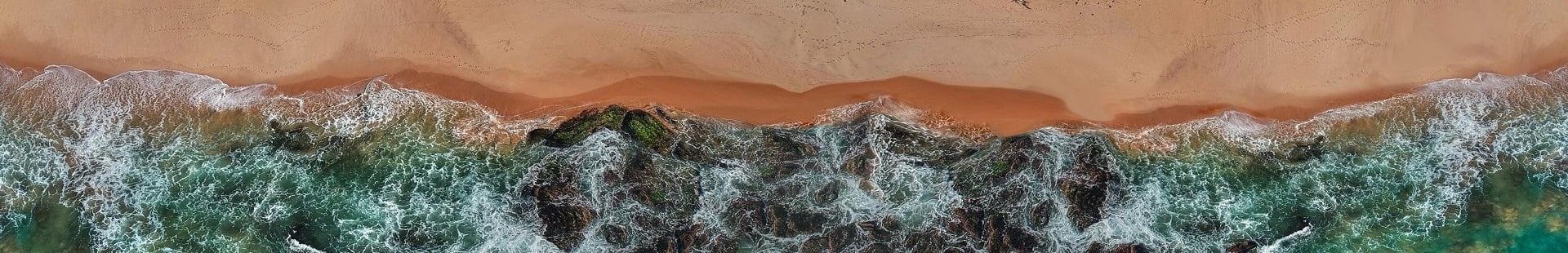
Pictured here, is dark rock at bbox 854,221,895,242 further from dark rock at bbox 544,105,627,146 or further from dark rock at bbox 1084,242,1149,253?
dark rock at bbox 544,105,627,146

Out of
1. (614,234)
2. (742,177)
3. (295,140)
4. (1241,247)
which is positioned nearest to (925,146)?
(742,177)

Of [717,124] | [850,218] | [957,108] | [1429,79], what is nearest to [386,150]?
[717,124]

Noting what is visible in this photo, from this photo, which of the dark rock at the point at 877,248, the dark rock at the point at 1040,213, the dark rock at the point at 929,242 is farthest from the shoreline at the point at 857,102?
the dark rock at the point at 877,248

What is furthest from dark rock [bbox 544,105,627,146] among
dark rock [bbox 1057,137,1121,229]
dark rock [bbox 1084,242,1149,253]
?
dark rock [bbox 1084,242,1149,253]

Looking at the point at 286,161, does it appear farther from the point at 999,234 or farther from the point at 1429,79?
the point at 1429,79

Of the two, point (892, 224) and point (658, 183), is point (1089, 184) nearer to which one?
point (892, 224)

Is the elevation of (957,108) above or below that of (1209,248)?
above
